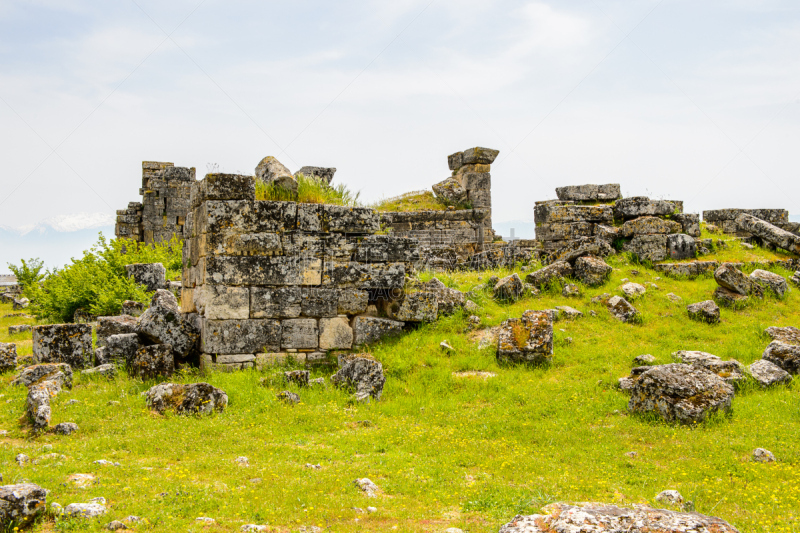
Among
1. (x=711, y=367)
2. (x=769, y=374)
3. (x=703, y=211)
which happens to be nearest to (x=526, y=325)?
(x=711, y=367)

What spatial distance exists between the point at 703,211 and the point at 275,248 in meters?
16.4

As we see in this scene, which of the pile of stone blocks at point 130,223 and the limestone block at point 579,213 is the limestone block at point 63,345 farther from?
the pile of stone blocks at point 130,223

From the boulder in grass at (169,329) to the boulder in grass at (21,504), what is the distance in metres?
5.12

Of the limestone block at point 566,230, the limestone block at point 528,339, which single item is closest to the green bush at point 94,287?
the limestone block at point 528,339

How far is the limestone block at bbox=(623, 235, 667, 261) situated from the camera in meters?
13.6

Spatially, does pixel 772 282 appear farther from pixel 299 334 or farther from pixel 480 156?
pixel 480 156

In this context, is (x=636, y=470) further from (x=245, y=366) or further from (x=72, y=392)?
(x=72, y=392)

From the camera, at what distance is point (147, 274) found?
47.2ft

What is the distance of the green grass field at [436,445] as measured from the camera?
517 cm

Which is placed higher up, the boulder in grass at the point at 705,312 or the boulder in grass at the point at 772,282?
the boulder in grass at the point at 772,282

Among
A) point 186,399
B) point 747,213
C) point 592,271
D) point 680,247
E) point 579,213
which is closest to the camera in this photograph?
point 186,399

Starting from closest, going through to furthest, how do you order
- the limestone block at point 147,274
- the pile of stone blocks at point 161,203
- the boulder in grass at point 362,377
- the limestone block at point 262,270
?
the boulder in grass at point 362,377 → the limestone block at point 262,270 → the limestone block at point 147,274 → the pile of stone blocks at point 161,203

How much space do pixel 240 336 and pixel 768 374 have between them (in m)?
7.63

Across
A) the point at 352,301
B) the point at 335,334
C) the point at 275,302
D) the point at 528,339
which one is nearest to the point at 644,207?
the point at 528,339
